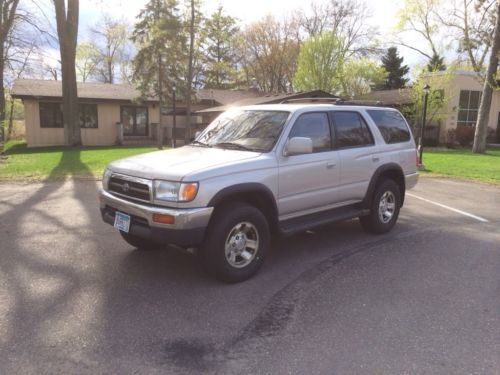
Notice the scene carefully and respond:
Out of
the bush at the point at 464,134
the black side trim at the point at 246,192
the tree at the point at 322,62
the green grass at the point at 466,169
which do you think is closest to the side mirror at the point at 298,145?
the black side trim at the point at 246,192

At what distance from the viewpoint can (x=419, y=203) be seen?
29.3 feet

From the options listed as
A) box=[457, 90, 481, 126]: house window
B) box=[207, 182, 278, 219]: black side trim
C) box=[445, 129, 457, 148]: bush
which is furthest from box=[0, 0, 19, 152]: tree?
box=[457, 90, 481, 126]: house window

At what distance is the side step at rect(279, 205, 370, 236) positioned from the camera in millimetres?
4949

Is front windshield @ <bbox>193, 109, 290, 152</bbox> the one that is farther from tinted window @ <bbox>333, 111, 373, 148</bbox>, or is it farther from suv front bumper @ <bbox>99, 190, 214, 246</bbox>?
suv front bumper @ <bbox>99, 190, 214, 246</bbox>

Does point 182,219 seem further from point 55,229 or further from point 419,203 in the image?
point 419,203

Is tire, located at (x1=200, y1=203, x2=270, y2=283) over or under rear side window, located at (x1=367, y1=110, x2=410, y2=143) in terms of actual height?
under

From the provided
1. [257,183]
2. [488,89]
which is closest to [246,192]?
[257,183]

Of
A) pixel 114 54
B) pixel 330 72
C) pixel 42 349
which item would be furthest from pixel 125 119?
pixel 114 54

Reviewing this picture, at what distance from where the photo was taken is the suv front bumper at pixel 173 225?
13.2 feet

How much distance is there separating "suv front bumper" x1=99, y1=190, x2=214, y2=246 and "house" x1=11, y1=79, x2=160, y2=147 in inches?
870

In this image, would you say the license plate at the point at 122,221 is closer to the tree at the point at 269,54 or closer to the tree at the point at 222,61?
the tree at the point at 222,61

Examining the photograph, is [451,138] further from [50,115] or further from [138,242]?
[138,242]

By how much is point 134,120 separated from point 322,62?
15.5m

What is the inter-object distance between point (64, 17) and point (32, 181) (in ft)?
47.0
